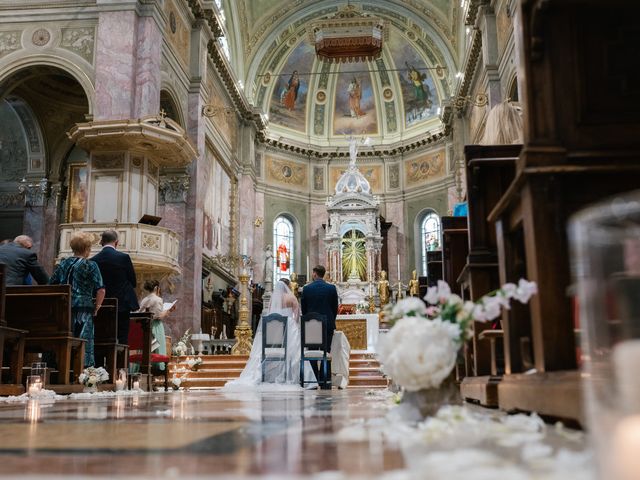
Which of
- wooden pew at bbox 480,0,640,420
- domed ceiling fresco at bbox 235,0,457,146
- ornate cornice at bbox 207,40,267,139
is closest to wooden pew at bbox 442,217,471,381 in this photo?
wooden pew at bbox 480,0,640,420

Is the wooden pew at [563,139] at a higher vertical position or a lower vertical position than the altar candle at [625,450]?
higher

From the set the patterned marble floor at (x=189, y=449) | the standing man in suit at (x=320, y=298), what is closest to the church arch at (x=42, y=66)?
the standing man in suit at (x=320, y=298)

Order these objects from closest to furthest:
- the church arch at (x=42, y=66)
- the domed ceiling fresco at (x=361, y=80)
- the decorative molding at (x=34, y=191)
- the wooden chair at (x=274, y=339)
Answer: the wooden chair at (x=274, y=339) < the church arch at (x=42, y=66) < the decorative molding at (x=34, y=191) < the domed ceiling fresco at (x=361, y=80)

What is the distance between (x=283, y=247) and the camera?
2630cm

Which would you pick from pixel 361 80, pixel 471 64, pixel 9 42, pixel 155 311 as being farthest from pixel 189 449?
pixel 361 80

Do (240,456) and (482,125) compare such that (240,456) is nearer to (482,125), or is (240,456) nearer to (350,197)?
(482,125)

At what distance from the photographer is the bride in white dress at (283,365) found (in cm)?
930

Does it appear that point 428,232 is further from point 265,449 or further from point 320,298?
point 265,449

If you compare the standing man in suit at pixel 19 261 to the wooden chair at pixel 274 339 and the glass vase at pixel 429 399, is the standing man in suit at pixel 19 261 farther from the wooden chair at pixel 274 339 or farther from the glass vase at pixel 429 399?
the glass vase at pixel 429 399

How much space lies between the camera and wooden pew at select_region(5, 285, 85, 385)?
639 centimetres

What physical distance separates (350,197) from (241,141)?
14.7 feet

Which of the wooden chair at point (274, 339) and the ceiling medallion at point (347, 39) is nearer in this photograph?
the wooden chair at point (274, 339)

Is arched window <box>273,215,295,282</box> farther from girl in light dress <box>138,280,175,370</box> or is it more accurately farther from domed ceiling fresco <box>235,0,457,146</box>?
girl in light dress <box>138,280,175,370</box>

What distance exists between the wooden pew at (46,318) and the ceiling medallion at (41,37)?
8974 mm
